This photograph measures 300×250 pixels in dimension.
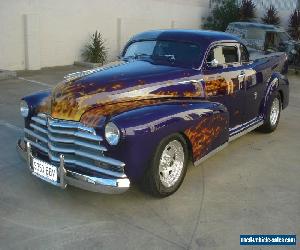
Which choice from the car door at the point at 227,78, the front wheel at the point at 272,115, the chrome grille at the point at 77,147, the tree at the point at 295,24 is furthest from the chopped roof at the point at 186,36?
the tree at the point at 295,24

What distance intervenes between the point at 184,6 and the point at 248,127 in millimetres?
13416

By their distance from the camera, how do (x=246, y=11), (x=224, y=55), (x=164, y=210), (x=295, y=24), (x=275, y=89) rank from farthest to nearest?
1. (x=246, y=11)
2. (x=295, y=24)
3. (x=275, y=89)
4. (x=224, y=55)
5. (x=164, y=210)

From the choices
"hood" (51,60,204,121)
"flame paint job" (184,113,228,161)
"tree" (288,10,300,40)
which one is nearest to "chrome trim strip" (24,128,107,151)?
"hood" (51,60,204,121)

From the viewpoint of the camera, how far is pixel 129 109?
419 centimetres

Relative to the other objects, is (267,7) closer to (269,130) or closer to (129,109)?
(269,130)

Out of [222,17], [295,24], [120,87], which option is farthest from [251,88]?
[222,17]

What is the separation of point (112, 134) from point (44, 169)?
82 cm

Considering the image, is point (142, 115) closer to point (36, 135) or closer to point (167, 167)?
point (167, 167)

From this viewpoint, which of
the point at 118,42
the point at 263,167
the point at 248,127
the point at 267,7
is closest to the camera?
the point at 263,167

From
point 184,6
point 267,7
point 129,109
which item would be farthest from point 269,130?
point 267,7

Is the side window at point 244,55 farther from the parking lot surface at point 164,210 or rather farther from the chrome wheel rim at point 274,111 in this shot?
the parking lot surface at point 164,210

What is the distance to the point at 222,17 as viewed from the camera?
20109 mm

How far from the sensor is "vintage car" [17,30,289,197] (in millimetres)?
3951

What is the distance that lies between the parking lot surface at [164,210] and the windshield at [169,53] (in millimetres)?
1337
